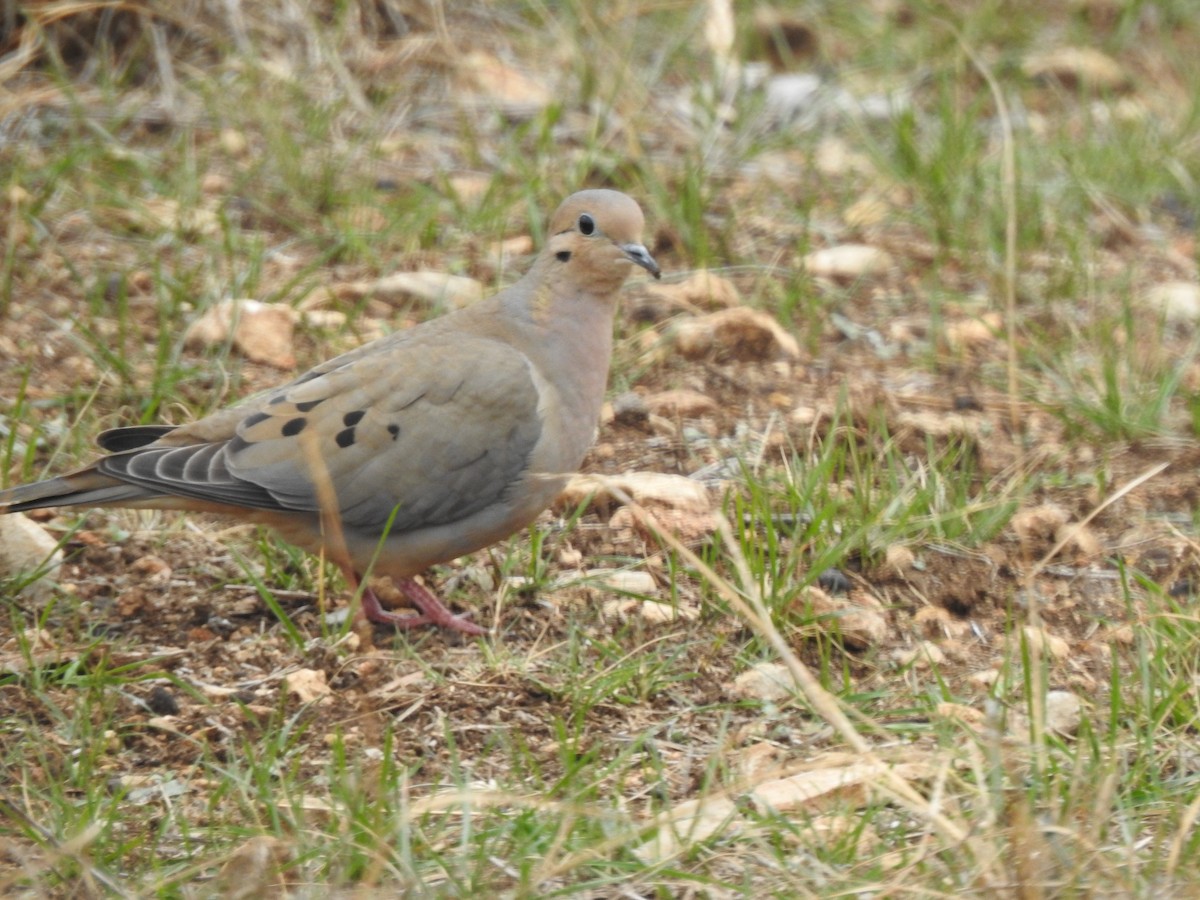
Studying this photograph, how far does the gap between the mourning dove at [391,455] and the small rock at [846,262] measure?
1691mm

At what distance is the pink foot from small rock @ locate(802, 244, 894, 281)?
2.06 metres

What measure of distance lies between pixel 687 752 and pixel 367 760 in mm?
596

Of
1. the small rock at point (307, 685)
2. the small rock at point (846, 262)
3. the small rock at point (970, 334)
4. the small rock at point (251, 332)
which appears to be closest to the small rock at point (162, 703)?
the small rock at point (307, 685)

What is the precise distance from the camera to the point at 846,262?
5410mm

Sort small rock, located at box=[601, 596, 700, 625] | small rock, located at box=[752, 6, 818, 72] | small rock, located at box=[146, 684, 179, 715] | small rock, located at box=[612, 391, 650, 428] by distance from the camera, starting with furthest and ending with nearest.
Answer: small rock, located at box=[752, 6, 818, 72]
small rock, located at box=[612, 391, 650, 428]
small rock, located at box=[601, 596, 700, 625]
small rock, located at box=[146, 684, 179, 715]

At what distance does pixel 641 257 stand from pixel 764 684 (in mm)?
1006

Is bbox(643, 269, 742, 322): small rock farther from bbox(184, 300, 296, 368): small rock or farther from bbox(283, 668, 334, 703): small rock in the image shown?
bbox(283, 668, 334, 703): small rock

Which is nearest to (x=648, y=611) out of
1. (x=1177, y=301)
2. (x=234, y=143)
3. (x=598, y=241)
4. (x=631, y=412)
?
(x=598, y=241)

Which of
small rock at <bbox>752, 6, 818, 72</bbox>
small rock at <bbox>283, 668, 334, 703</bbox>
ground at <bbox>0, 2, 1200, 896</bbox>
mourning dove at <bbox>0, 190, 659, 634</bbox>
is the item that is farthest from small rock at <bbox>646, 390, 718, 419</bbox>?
small rock at <bbox>752, 6, 818, 72</bbox>

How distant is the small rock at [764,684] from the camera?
337 centimetres

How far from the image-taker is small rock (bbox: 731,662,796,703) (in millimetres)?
3373

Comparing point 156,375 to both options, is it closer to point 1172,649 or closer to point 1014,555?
Result: point 1014,555

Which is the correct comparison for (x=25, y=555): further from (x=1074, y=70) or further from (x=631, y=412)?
(x=1074, y=70)

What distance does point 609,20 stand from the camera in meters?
6.05
